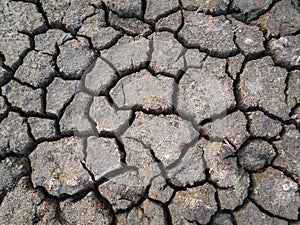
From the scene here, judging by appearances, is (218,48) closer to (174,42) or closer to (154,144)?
(174,42)

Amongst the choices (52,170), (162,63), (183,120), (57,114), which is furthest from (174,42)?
(52,170)

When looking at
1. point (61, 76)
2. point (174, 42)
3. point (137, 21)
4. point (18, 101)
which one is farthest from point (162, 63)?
point (18, 101)

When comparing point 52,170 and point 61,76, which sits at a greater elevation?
point 61,76

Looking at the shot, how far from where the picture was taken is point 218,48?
105 inches

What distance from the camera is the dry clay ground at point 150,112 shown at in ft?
7.54

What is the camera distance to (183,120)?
8.16ft

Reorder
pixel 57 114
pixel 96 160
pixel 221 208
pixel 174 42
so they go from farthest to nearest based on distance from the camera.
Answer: pixel 174 42 → pixel 57 114 → pixel 96 160 → pixel 221 208

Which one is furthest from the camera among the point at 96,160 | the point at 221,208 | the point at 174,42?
the point at 174,42

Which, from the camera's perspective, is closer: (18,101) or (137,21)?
(18,101)

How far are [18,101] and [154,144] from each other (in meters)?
0.78

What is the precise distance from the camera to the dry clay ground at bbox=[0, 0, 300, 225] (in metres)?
2.30

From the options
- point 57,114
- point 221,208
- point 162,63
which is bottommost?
point 221,208

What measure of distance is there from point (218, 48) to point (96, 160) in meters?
0.89

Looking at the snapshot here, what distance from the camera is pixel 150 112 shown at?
2520mm
